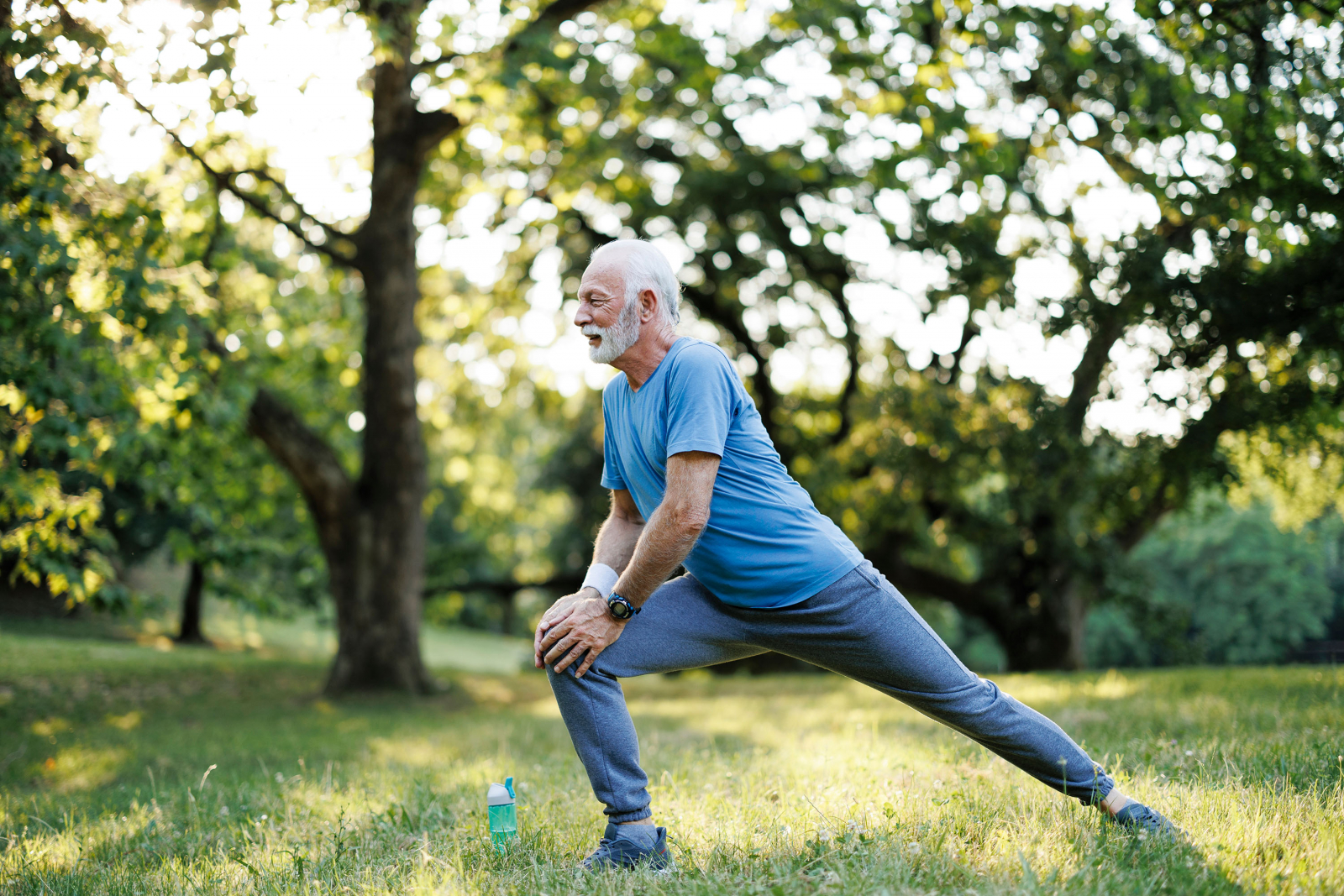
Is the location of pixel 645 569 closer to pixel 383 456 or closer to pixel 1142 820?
pixel 1142 820

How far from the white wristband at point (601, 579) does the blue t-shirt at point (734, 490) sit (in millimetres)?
306

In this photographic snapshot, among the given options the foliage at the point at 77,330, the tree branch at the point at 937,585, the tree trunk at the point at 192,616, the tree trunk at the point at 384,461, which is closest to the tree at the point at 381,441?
the tree trunk at the point at 384,461

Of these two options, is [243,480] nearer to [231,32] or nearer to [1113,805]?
[231,32]

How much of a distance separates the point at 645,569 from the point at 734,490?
15.3 inches

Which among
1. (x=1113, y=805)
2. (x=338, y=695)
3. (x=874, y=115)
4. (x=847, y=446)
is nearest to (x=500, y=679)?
(x=338, y=695)

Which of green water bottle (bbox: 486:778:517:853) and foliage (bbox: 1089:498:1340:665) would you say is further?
foliage (bbox: 1089:498:1340:665)

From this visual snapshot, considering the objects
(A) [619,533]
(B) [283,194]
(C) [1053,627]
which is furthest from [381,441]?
(C) [1053,627]

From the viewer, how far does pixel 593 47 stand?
12211 millimetres

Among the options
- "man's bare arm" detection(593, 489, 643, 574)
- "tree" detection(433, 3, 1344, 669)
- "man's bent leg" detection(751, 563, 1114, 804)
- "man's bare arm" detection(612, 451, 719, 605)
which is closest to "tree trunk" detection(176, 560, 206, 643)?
"tree" detection(433, 3, 1344, 669)

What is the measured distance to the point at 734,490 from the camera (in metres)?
3.30

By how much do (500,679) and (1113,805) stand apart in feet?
48.3

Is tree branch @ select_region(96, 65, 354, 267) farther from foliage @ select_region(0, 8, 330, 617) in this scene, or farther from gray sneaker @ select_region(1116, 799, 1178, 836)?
gray sneaker @ select_region(1116, 799, 1178, 836)

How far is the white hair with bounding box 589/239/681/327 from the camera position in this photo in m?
3.44

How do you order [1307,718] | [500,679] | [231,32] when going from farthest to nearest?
1. [500,679]
2. [231,32]
3. [1307,718]
